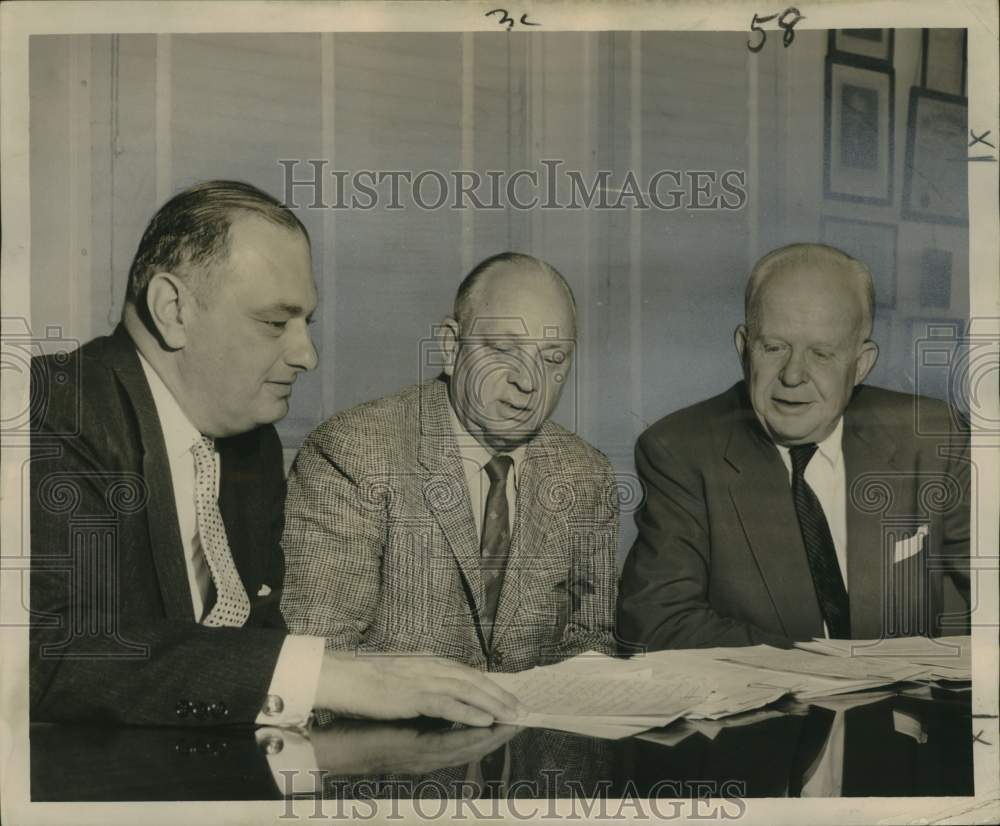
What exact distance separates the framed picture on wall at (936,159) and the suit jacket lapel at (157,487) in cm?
223

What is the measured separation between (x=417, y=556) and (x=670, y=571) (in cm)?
72

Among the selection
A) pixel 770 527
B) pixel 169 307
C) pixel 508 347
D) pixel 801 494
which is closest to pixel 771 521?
pixel 770 527

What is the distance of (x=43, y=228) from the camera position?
3.18m

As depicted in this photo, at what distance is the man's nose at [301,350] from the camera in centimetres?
314

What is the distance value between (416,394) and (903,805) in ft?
5.96

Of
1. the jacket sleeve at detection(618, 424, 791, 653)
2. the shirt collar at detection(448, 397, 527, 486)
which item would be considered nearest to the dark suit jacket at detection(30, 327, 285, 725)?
the shirt collar at detection(448, 397, 527, 486)

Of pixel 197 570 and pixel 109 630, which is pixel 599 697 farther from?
pixel 109 630

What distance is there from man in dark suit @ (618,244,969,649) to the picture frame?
0.60 m

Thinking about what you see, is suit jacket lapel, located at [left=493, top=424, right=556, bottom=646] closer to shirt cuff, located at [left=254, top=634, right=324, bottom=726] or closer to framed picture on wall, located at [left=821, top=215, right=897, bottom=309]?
shirt cuff, located at [left=254, top=634, right=324, bottom=726]

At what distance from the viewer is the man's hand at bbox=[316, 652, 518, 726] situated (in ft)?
10.0

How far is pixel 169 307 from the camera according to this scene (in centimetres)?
309

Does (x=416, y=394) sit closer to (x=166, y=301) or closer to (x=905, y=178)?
(x=166, y=301)

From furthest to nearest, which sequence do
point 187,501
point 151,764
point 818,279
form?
point 818,279, point 187,501, point 151,764

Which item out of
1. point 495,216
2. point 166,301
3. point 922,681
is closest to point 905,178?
point 495,216
